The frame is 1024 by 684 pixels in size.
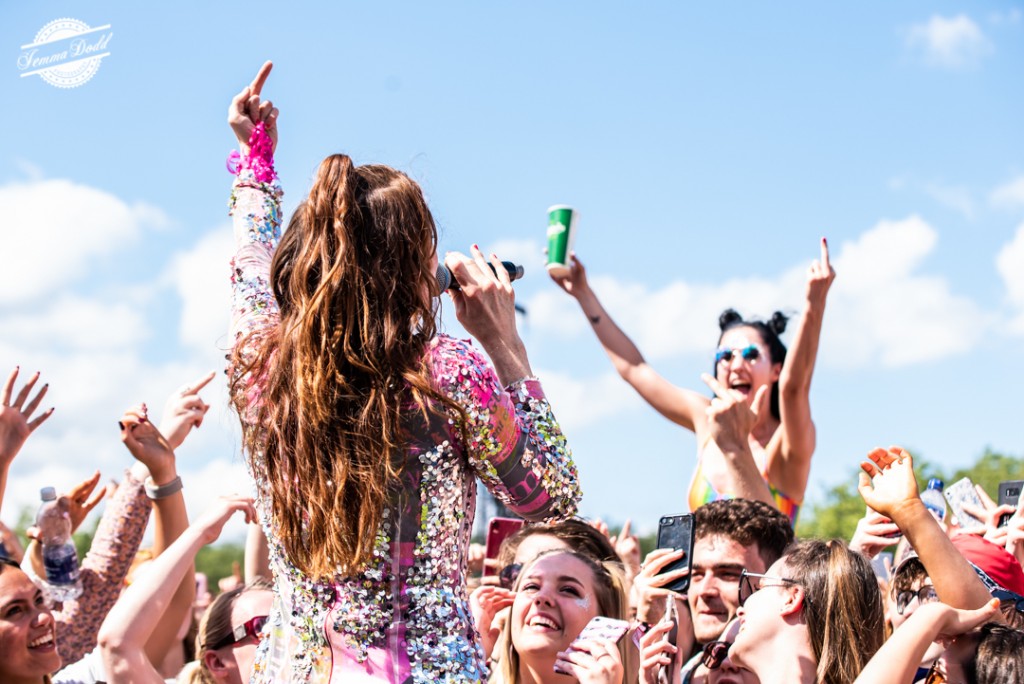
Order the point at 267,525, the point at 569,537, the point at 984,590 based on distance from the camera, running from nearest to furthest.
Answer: the point at 267,525, the point at 984,590, the point at 569,537

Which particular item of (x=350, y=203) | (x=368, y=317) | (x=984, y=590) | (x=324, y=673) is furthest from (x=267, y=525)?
(x=984, y=590)

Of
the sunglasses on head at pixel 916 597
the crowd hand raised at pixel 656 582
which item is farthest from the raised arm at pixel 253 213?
the sunglasses on head at pixel 916 597

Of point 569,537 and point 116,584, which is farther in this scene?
point 116,584

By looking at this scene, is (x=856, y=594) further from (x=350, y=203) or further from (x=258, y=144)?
(x=258, y=144)

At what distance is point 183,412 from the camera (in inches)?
176

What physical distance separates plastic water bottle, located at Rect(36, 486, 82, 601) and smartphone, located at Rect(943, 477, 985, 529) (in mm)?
3315

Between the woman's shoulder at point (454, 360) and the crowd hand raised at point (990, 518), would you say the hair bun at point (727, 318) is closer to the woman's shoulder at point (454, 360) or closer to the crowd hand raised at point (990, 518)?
the crowd hand raised at point (990, 518)

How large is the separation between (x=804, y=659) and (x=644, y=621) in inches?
22.5

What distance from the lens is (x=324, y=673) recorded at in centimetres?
222

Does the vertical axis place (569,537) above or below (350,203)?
below

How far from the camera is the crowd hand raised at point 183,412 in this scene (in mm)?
4418

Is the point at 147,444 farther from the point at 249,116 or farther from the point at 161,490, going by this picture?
the point at 249,116

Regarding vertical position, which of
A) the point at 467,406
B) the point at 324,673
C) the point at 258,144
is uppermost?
the point at 258,144

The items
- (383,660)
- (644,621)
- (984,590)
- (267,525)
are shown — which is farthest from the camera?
(644,621)
